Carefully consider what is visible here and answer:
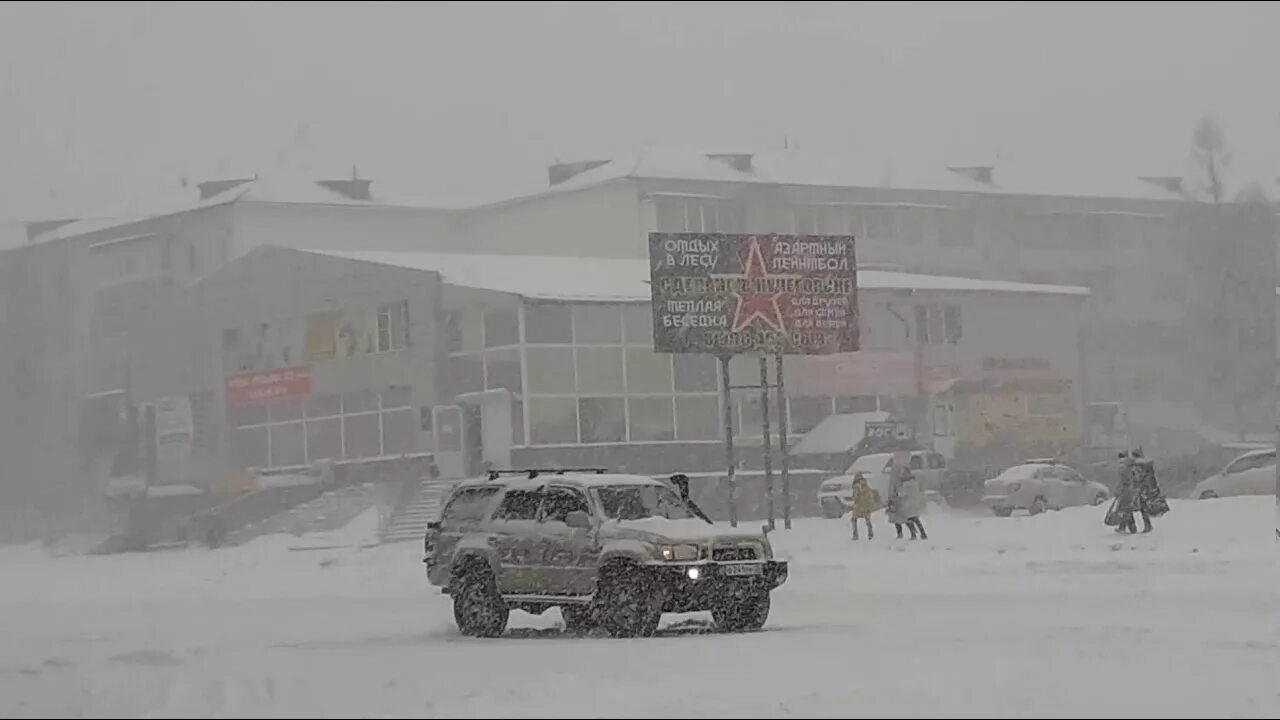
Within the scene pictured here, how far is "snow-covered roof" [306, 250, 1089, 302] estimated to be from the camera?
145ft

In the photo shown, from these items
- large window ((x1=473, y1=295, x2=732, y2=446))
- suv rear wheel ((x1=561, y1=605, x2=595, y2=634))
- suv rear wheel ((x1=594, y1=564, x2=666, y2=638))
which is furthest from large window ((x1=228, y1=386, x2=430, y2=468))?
suv rear wheel ((x1=594, y1=564, x2=666, y2=638))

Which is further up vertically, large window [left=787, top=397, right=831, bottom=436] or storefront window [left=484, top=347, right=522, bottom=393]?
storefront window [left=484, top=347, right=522, bottom=393]

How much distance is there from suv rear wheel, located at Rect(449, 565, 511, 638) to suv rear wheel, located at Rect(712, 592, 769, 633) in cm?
208

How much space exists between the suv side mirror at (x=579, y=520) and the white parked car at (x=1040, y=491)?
2443cm

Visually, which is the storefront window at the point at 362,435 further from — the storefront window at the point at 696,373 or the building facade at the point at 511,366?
the storefront window at the point at 696,373

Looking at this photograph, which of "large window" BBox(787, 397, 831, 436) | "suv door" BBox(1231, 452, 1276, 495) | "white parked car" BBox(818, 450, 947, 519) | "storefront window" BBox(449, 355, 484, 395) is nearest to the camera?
"suv door" BBox(1231, 452, 1276, 495)

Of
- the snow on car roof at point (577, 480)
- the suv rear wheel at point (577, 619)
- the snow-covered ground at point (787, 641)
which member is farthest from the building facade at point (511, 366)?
the snow on car roof at point (577, 480)

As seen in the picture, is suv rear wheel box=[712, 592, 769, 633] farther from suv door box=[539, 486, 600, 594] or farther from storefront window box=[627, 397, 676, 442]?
storefront window box=[627, 397, 676, 442]

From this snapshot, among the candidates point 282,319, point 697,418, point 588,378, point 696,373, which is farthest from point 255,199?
point 697,418

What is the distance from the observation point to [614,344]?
145ft

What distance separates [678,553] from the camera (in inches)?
789

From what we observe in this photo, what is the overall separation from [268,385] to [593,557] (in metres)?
29.7

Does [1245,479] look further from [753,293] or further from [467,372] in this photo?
[467,372]

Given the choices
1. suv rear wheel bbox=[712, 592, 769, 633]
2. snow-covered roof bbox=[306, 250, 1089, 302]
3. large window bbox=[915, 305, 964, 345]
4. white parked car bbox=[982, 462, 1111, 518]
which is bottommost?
white parked car bbox=[982, 462, 1111, 518]
